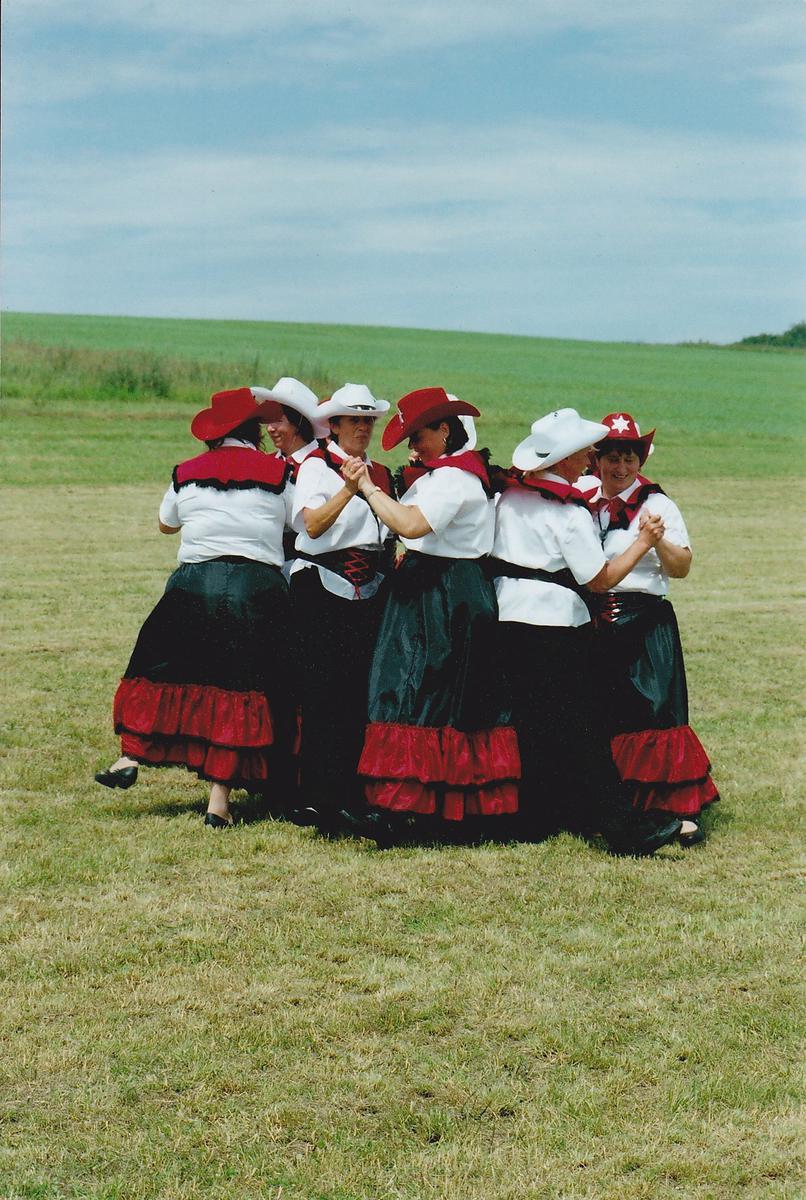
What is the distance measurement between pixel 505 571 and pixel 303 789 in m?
1.33

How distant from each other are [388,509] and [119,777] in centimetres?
201

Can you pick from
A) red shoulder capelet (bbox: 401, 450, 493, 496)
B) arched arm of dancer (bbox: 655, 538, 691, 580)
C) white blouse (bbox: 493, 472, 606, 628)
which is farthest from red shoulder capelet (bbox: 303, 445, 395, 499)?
arched arm of dancer (bbox: 655, 538, 691, 580)

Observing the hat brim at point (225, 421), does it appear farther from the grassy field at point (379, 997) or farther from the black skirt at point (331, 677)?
the grassy field at point (379, 997)

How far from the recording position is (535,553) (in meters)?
6.01

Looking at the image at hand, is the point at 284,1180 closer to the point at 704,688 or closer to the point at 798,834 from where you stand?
the point at 798,834

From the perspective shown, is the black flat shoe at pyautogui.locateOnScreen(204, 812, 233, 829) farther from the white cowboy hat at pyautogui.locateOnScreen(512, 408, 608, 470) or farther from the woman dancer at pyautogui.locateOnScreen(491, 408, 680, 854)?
the white cowboy hat at pyautogui.locateOnScreen(512, 408, 608, 470)

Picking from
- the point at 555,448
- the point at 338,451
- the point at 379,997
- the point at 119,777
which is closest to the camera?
the point at 379,997

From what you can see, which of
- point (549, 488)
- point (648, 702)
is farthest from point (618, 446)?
point (648, 702)

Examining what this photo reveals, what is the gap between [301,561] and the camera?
248 inches

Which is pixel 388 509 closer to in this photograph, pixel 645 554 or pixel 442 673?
pixel 442 673

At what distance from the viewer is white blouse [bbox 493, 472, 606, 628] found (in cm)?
595

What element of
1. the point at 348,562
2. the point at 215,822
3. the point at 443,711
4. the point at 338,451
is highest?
the point at 338,451

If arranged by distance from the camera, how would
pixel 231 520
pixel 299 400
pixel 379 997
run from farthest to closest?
pixel 299 400 → pixel 231 520 → pixel 379 997

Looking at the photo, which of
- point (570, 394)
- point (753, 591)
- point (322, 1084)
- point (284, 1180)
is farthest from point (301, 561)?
point (570, 394)
